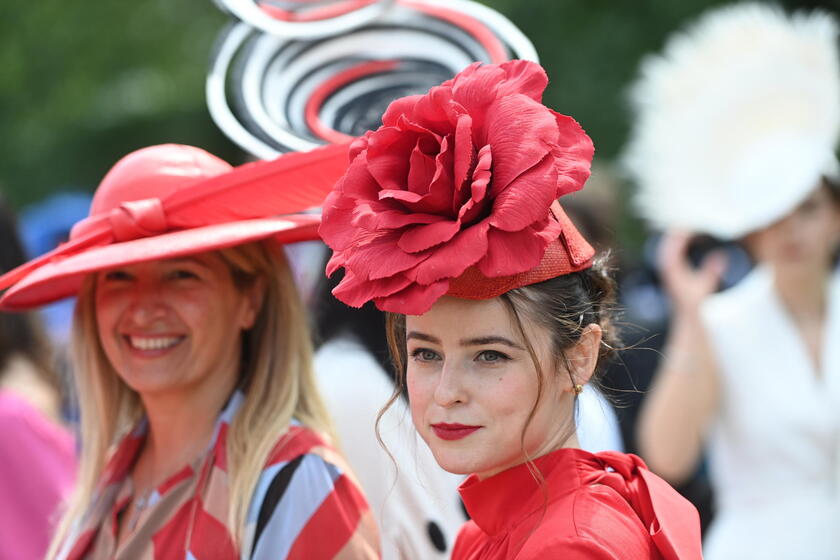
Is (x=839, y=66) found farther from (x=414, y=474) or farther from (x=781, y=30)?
(x=414, y=474)

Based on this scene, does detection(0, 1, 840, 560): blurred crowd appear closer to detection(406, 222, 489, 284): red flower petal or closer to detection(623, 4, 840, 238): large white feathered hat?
detection(623, 4, 840, 238): large white feathered hat

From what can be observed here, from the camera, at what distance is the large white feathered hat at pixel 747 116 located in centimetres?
396

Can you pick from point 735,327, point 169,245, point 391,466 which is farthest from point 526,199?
point 735,327

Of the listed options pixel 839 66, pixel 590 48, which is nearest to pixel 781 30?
pixel 839 66

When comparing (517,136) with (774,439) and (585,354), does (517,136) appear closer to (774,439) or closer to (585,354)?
(585,354)

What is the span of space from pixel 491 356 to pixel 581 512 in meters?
0.30

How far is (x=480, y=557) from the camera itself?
202cm

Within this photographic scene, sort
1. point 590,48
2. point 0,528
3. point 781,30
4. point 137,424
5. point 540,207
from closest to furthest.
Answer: point 540,207 → point 137,424 → point 0,528 → point 781,30 → point 590,48

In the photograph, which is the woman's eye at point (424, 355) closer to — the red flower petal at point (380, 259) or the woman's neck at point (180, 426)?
the red flower petal at point (380, 259)

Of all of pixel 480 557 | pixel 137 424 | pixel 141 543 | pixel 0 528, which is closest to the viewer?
pixel 480 557

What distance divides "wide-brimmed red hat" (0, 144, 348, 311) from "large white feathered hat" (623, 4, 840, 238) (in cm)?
198

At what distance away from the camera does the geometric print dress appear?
7.61 ft

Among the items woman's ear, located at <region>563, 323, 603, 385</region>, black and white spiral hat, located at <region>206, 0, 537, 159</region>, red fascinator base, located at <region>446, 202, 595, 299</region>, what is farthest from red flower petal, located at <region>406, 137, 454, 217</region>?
black and white spiral hat, located at <region>206, 0, 537, 159</region>

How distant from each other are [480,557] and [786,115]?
2.58 meters
